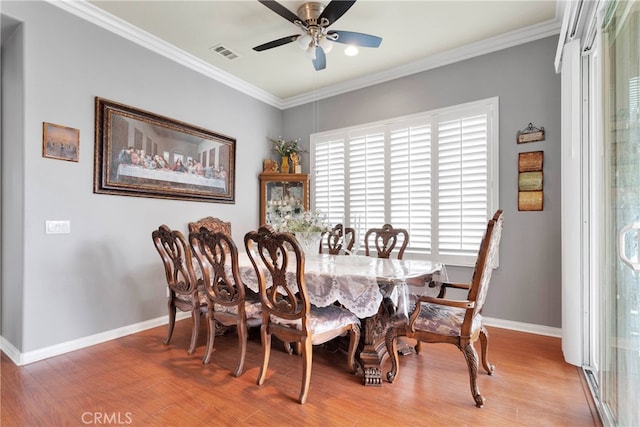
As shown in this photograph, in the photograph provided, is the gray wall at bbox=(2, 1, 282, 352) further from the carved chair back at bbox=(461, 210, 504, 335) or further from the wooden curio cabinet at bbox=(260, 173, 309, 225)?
the carved chair back at bbox=(461, 210, 504, 335)

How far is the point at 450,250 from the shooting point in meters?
3.78

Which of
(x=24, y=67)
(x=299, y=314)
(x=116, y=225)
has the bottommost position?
(x=299, y=314)

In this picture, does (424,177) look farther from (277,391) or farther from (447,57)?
(277,391)

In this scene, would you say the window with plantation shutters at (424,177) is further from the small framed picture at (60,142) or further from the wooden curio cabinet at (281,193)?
the small framed picture at (60,142)

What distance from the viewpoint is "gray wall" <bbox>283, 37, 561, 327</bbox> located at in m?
3.24

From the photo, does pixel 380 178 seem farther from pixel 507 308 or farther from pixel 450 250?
pixel 507 308

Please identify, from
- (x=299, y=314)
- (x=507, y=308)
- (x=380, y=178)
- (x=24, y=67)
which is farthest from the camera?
(x=380, y=178)

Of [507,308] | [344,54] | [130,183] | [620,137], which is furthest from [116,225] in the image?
[507,308]

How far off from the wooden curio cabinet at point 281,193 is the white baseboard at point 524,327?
2834 mm

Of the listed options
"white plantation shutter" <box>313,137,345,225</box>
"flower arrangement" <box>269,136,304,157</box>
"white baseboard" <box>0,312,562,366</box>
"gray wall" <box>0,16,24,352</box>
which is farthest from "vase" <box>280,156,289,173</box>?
"gray wall" <box>0,16,24,352</box>

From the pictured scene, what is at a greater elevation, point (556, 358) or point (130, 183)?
point (130, 183)

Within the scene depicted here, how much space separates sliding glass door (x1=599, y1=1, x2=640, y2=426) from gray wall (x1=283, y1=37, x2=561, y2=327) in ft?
4.60

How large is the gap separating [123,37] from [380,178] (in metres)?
3.32

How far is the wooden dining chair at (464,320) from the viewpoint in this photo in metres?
1.99
